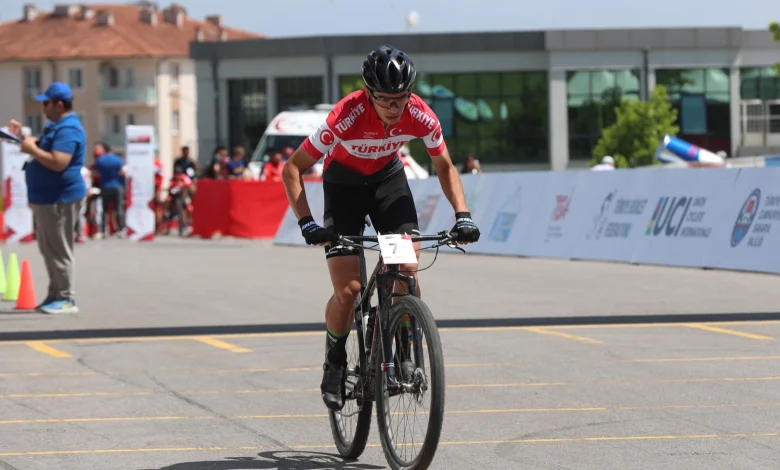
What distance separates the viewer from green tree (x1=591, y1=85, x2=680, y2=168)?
73062 mm

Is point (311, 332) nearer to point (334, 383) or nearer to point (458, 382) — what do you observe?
point (458, 382)

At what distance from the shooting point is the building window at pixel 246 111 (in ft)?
281

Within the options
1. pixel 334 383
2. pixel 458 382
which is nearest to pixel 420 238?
pixel 334 383

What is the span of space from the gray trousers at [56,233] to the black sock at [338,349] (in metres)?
7.32

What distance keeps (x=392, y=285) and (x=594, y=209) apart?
14.5 meters

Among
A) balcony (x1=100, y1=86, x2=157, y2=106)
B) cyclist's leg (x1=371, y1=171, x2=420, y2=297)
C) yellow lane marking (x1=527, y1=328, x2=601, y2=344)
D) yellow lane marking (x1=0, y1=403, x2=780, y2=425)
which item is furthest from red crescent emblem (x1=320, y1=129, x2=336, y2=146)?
balcony (x1=100, y1=86, x2=157, y2=106)

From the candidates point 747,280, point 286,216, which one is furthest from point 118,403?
point 286,216

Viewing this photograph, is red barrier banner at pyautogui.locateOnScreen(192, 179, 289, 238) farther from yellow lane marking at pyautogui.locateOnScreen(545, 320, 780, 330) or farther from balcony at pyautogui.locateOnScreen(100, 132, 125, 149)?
balcony at pyautogui.locateOnScreen(100, 132, 125, 149)

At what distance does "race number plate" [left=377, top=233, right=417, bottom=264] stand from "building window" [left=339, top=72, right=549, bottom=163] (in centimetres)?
7621

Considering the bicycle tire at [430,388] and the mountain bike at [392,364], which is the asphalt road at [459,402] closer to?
the mountain bike at [392,364]

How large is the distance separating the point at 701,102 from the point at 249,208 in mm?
56703

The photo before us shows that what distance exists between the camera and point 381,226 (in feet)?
23.0

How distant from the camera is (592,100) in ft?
272

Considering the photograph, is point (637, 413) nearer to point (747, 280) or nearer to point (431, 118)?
point (431, 118)
